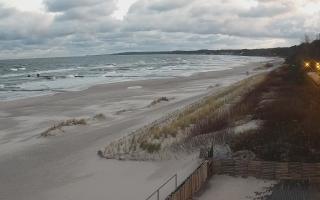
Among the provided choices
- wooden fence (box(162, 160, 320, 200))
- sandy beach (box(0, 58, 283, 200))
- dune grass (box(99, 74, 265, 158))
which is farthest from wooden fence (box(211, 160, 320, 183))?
dune grass (box(99, 74, 265, 158))

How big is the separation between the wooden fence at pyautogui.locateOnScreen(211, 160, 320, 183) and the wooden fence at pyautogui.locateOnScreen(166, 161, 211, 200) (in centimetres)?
71

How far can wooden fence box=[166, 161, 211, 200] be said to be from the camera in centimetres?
1466

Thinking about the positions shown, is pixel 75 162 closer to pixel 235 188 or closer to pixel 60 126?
pixel 235 188

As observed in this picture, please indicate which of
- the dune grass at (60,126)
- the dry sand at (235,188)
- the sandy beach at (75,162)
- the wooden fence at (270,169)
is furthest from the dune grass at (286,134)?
the dune grass at (60,126)

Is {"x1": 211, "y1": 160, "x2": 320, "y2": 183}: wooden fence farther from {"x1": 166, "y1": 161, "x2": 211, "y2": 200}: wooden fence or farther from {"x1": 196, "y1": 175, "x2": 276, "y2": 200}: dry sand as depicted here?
{"x1": 166, "y1": 161, "x2": 211, "y2": 200}: wooden fence

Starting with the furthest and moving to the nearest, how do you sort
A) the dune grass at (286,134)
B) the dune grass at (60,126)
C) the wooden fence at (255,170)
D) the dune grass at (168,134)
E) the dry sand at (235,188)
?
the dune grass at (60,126)
the dune grass at (168,134)
the dune grass at (286,134)
the wooden fence at (255,170)
the dry sand at (235,188)

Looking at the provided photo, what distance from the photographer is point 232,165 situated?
18.5 m

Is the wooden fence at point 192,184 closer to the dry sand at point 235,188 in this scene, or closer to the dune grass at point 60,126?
the dry sand at point 235,188

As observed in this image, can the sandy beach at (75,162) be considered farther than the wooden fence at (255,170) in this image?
Yes

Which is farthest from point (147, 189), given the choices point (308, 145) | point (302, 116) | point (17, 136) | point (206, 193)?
point (17, 136)

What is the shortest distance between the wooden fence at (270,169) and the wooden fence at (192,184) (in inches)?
27.9

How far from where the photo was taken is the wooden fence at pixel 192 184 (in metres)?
14.7

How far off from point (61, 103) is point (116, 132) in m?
20.6

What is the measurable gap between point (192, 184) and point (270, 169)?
3463 millimetres
